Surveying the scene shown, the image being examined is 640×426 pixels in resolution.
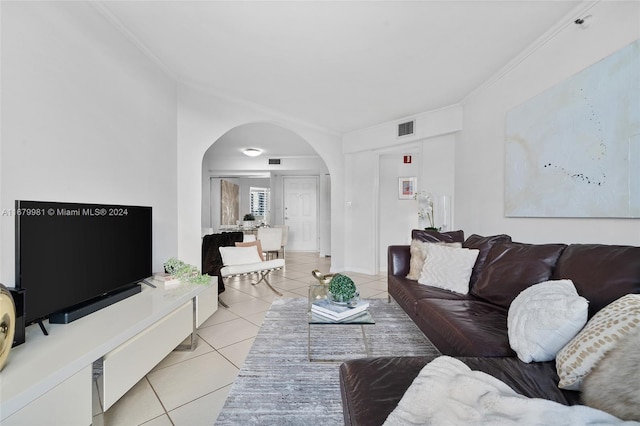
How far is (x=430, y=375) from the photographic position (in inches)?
40.9

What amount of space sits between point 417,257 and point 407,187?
2580mm

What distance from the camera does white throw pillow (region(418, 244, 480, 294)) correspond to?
2.42 meters

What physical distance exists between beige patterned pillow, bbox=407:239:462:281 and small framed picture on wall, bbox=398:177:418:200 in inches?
93.6

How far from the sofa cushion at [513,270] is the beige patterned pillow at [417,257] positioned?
60cm

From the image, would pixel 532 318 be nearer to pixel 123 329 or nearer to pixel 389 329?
pixel 389 329

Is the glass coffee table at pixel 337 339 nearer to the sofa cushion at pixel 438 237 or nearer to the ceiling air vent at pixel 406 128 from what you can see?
the sofa cushion at pixel 438 237

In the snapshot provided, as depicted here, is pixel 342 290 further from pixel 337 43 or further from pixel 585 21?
pixel 585 21

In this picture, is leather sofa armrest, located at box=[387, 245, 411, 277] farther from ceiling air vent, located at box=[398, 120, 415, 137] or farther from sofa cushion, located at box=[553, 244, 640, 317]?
ceiling air vent, located at box=[398, 120, 415, 137]

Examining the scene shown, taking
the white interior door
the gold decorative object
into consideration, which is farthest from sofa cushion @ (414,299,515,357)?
the white interior door

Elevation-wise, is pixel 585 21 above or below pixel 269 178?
above

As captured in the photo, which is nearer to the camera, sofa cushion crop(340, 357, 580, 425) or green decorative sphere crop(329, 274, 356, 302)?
sofa cushion crop(340, 357, 580, 425)

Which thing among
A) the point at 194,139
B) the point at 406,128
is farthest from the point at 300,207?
the point at 194,139

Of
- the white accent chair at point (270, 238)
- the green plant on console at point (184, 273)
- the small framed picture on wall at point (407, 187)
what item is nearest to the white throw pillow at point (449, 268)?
the green plant on console at point (184, 273)

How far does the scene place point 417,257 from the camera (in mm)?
2893
